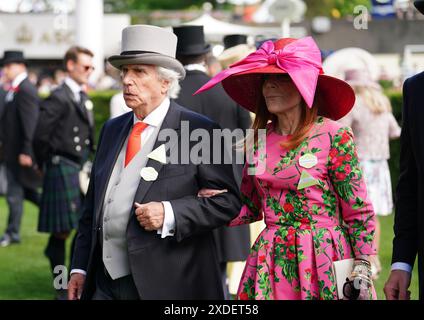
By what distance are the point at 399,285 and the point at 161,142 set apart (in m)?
1.34

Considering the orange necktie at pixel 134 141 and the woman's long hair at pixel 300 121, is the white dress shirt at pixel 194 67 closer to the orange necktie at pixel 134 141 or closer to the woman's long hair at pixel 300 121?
the orange necktie at pixel 134 141

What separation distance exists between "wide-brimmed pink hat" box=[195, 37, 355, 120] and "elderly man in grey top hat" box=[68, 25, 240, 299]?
30 centimetres

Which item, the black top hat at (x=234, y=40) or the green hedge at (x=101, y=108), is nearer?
the black top hat at (x=234, y=40)

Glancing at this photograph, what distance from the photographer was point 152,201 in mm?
4457

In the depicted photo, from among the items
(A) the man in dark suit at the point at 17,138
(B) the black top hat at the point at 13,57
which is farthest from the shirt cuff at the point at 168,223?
(B) the black top hat at the point at 13,57

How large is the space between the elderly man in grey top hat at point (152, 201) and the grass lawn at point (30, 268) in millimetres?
2765

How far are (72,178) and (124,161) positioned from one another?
3.87 metres

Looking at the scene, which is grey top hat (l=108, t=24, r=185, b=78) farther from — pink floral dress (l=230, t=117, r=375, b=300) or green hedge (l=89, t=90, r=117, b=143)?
green hedge (l=89, t=90, r=117, b=143)

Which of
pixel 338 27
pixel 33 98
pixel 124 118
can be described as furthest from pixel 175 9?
pixel 124 118

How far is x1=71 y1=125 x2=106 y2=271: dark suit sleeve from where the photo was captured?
479 centimetres

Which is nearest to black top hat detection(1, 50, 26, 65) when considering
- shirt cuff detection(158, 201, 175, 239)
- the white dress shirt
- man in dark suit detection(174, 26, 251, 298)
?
man in dark suit detection(174, 26, 251, 298)

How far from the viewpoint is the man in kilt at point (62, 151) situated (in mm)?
8391
